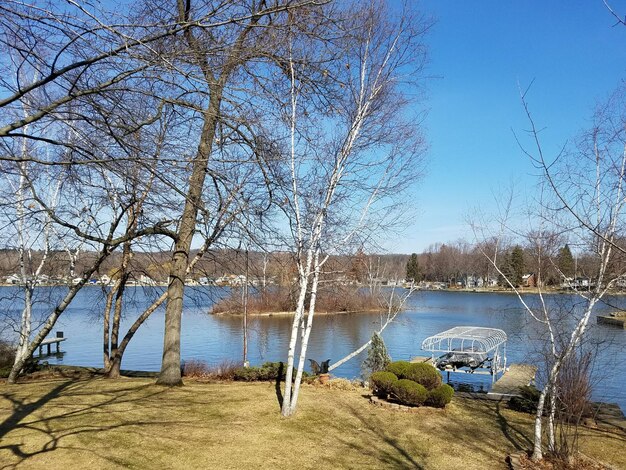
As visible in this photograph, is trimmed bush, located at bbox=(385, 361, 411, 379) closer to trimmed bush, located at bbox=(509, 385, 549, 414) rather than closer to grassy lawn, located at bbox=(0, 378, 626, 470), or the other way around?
grassy lawn, located at bbox=(0, 378, 626, 470)

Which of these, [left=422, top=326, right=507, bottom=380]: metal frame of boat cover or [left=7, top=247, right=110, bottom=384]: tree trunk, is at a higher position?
[left=7, top=247, right=110, bottom=384]: tree trunk

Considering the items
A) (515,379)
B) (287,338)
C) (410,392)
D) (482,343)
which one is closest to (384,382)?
(410,392)

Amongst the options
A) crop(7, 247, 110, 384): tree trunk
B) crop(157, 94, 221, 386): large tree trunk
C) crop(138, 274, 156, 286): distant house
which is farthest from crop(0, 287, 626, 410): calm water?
crop(157, 94, 221, 386): large tree trunk

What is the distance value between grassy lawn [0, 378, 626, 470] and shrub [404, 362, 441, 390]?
1.42 feet

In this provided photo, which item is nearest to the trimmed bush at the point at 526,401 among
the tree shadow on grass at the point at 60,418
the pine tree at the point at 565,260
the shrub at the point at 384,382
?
the shrub at the point at 384,382

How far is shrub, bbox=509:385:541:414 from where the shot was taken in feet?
28.5

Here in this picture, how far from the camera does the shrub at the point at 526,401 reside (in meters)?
8.68

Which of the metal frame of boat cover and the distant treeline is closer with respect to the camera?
the distant treeline

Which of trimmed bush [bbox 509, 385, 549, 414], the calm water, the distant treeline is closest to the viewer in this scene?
the distant treeline

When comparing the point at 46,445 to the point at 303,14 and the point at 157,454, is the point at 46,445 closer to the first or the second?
the point at 157,454

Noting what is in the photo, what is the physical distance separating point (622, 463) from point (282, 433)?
4.11 m

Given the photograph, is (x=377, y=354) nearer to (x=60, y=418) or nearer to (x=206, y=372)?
(x=206, y=372)

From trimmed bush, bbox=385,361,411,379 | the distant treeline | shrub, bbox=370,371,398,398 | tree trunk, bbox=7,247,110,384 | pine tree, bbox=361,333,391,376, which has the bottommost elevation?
pine tree, bbox=361,333,391,376

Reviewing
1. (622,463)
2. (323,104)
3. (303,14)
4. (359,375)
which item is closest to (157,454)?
(323,104)
